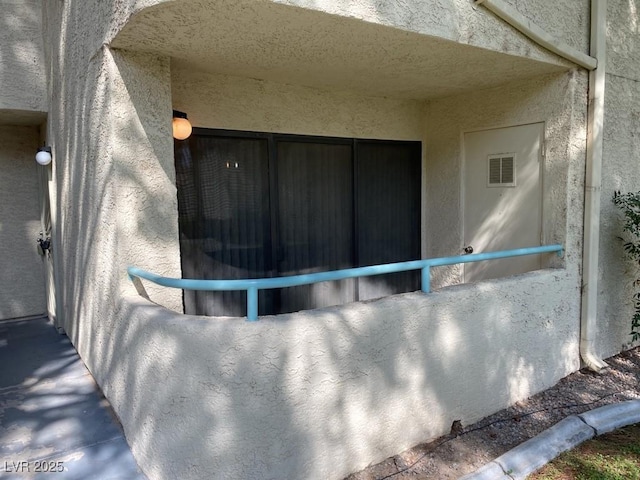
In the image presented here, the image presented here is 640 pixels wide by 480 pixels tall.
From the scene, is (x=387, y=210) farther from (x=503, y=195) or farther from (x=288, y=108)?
(x=288, y=108)

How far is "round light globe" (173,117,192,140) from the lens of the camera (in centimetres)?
425

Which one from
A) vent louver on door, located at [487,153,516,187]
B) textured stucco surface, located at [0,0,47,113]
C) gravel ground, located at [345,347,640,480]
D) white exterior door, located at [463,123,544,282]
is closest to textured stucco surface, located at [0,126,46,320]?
textured stucco surface, located at [0,0,47,113]

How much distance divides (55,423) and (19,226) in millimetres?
4160

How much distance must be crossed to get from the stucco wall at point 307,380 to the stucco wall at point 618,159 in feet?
6.61

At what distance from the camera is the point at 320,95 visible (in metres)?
5.47

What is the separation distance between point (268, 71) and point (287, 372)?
3.13 meters

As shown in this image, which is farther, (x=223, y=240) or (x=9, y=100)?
(x=9, y=100)

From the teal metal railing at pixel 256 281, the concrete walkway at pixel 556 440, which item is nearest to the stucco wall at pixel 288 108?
the teal metal railing at pixel 256 281

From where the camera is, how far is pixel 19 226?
675cm

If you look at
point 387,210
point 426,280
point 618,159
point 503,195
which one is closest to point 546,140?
point 503,195

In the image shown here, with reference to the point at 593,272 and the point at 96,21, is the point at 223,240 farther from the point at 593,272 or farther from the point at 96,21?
the point at 593,272

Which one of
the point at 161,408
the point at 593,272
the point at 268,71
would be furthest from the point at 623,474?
the point at 268,71

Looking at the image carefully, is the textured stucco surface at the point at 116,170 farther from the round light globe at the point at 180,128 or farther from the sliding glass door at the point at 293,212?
the sliding glass door at the point at 293,212

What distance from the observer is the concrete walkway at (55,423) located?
3.24 meters
